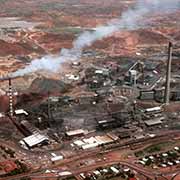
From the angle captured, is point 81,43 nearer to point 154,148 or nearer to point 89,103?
point 89,103

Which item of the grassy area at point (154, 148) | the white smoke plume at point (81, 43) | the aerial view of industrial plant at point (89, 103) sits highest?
the white smoke plume at point (81, 43)

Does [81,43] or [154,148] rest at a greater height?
[81,43]

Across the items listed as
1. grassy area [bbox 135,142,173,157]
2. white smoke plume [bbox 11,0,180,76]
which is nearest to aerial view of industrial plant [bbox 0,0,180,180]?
grassy area [bbox 135,142,173,157]

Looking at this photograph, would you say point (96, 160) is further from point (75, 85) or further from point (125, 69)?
point (125, 69)

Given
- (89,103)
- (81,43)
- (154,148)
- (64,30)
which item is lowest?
(154,148)

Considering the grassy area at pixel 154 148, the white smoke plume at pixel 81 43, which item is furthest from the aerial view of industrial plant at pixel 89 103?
the white smoke plume at pixel 81 43

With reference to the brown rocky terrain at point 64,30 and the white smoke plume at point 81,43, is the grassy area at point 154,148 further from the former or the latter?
the brown rocky terrain at point 64,30

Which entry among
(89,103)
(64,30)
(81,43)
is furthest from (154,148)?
(64,30)

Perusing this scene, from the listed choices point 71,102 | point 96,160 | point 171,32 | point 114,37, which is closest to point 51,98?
point 71,102
